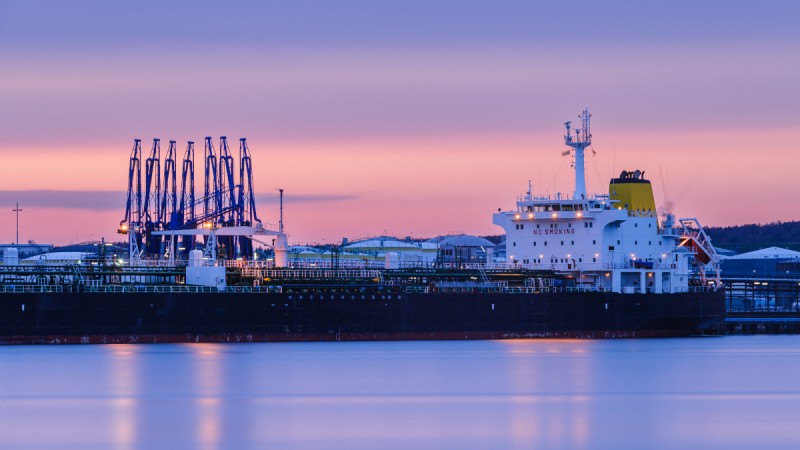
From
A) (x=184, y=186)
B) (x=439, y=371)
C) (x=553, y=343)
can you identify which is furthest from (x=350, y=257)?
(x=439, y=371)

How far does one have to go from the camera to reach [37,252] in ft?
426

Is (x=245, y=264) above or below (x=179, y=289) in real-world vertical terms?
above

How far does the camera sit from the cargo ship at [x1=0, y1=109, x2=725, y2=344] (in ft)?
192

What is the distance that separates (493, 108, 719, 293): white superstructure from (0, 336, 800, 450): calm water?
17.3 feet

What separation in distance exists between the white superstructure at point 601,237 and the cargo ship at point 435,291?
0.06 m

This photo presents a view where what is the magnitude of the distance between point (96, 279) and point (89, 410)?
805 inches

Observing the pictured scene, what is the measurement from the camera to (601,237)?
66.8m

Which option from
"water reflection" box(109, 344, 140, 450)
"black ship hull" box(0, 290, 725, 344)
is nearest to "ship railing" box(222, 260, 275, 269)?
"black ship hull" box(0, 290, 725, 344)

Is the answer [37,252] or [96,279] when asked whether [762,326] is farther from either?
[37,252]

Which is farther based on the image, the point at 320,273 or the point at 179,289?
the point at 320,273

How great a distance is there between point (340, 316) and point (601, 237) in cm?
1257

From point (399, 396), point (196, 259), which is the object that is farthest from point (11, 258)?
point (399, 396)

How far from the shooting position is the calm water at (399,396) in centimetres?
3825

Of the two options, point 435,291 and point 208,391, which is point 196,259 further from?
point 208,391
